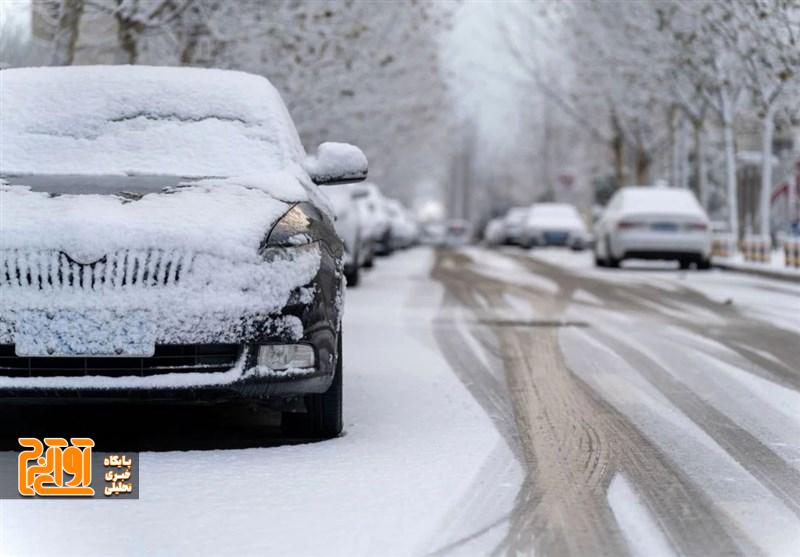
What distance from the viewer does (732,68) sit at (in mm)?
31125

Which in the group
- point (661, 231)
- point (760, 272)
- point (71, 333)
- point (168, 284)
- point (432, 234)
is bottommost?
point (432, 234)

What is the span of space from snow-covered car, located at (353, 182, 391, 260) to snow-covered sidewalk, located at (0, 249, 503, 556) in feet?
43.4

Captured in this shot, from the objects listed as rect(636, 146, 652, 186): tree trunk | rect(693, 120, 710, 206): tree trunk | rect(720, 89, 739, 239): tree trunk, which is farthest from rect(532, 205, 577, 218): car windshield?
rect(720, 89, 739, 239): tree trunk

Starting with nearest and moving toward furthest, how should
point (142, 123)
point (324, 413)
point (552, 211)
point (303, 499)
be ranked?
point (303, 499), point (324, 413), point (142, 123), point (552, 211)

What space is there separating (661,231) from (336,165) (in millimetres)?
19913

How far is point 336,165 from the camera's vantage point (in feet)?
24.3

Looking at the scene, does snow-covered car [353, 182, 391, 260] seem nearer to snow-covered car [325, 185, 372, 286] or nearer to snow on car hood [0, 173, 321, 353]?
snow-covered car [325, 185, 372, 286]

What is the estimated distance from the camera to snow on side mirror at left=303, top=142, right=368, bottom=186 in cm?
738

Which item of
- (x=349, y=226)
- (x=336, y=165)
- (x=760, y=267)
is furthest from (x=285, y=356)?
(x=760, y=267)

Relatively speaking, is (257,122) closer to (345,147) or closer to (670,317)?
(345,147)

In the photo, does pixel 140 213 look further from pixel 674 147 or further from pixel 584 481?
pixel 674 147

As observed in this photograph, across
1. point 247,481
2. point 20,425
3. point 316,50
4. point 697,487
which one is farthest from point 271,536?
point 316,50

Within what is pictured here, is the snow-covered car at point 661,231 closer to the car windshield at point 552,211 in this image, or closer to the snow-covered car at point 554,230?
the snow-covered car at point 554,230

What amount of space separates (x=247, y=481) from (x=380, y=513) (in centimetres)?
71
